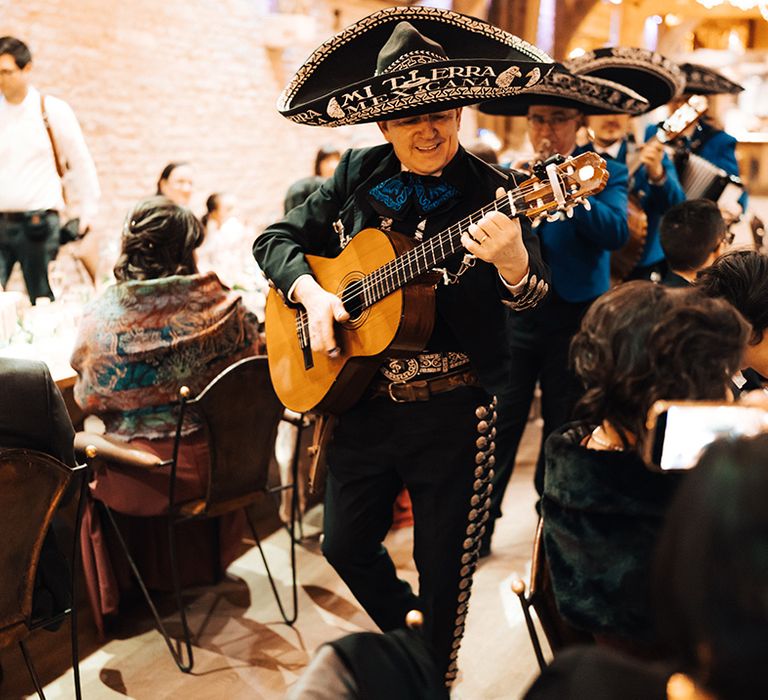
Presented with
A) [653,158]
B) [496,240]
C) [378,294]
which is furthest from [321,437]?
[653,158]

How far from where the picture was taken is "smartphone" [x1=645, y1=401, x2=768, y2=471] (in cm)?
116

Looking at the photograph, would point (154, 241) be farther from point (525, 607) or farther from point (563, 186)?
point (525, 607)

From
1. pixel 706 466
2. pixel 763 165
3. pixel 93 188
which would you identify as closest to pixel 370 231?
pixel 706 466

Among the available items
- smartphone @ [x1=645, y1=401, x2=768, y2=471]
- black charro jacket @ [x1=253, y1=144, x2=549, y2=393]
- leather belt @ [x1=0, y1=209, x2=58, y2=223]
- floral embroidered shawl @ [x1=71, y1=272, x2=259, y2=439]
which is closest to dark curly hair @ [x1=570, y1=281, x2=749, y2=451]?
smartphone @ [x1=645, y1=401, x2=768, y2=471]

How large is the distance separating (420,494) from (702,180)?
10.6 feet

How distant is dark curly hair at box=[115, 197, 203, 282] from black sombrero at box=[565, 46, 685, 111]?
177 cm

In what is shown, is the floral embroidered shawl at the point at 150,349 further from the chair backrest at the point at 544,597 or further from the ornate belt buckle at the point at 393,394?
the chair backrest at the point at 544,597

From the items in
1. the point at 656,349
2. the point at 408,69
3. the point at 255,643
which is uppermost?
the point at 408,69

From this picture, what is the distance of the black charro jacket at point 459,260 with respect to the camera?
2.22 m

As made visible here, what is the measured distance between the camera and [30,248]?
17.2 feet

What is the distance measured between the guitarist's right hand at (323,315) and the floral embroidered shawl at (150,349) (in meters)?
0.72

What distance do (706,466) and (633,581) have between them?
0.66 m

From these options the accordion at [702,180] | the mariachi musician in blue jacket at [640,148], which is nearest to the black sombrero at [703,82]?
the accordion at [702,180]

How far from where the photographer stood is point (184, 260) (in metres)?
3.06
